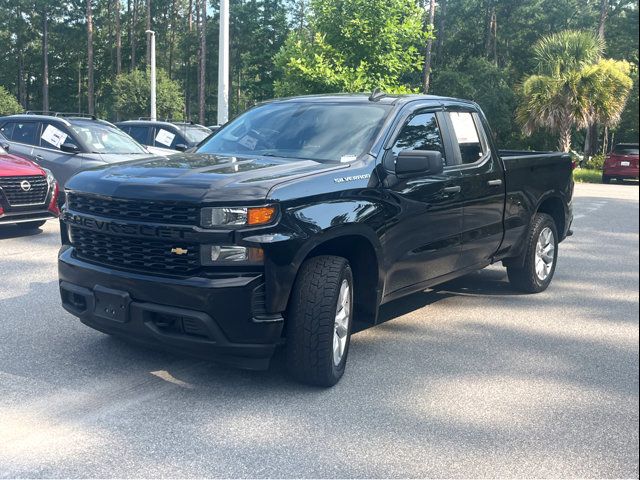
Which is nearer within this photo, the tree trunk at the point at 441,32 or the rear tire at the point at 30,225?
the rear tire at the point at 30,225

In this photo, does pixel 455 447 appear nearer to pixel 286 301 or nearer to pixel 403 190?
pixel 286 301

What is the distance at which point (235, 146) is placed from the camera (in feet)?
17.7

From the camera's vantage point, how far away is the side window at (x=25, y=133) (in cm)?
1202

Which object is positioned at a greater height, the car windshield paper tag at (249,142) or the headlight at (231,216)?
the car windshield paper tag at (249,142)

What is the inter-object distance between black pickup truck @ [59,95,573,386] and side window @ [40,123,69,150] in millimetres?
7107

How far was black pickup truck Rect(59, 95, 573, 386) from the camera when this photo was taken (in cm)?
385

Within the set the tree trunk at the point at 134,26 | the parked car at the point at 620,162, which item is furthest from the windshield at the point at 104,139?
the tree trunk at the point at 134,26

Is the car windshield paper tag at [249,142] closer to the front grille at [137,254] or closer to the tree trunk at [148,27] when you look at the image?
the front grille at [137,254]

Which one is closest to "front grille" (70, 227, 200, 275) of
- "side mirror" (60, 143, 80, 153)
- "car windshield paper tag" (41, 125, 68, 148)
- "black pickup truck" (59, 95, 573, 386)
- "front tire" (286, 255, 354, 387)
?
"black pickup truck" (59, 95, 573, 386)

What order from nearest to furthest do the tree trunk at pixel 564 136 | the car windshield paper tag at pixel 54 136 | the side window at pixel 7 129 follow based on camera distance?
the car windshield paper tag at pixel 54 136 → the side window at pixel 7 129 → the tree trunk at pixel 564 136

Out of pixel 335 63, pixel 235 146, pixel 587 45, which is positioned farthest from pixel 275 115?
pixel 587 45

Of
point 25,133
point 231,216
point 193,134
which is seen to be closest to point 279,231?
point 231,216

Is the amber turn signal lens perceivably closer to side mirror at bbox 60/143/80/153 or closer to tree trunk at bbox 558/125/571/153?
side mirror at bbox 60/143/80/153

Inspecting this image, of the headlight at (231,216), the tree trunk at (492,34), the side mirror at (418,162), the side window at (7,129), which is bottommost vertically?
the headlight at (231,216)
